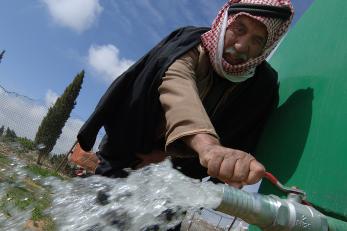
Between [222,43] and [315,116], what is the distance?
431mm

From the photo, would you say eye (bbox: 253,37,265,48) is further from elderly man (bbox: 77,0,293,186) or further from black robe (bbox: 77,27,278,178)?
black robe (bbox: 77,27,278,178)

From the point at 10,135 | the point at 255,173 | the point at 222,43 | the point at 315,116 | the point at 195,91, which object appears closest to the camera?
the point at 255,173

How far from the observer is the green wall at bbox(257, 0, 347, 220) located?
126 centimetres

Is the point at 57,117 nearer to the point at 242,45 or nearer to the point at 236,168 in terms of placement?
the point at 242,45

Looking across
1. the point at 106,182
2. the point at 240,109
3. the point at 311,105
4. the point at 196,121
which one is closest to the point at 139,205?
the point at 196,121

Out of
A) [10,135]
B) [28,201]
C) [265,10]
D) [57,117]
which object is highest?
[57,117]

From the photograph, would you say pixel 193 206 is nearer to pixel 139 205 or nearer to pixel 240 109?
pixel 139 205

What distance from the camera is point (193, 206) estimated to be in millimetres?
1069

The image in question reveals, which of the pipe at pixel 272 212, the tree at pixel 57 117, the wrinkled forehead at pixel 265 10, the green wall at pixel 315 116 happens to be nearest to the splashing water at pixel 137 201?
the pipe at pixel 272 212

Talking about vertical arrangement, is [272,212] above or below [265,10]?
below

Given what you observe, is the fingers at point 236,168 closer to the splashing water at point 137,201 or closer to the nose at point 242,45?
the splashing water at point 137,201

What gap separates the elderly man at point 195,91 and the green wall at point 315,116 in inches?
4.7

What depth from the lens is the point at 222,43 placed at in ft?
5.71

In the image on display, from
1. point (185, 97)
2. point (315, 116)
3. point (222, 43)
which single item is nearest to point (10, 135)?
point (222, 43)
